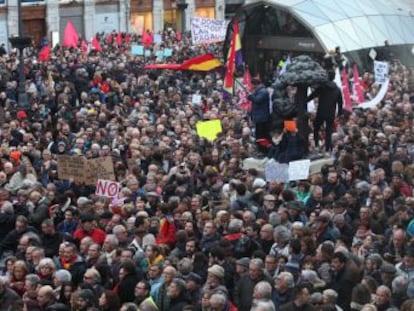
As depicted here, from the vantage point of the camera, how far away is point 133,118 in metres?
25.0

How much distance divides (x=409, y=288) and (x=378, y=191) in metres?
3.99

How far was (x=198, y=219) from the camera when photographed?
15.2 metres

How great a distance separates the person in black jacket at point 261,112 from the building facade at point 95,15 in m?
28.6

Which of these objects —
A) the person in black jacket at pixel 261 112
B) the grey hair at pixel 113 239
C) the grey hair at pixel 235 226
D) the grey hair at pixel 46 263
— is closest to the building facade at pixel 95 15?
the person in black jacket at pixel 261 112

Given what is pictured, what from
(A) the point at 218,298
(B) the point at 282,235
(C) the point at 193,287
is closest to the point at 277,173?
(B) the point at 282,235

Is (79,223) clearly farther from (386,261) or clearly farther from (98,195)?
(386,261)

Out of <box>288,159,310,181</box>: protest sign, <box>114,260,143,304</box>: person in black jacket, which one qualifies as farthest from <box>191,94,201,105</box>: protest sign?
<box>114,260,143,304</box>: person in black jacket

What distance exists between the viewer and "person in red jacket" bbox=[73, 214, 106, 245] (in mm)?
14781

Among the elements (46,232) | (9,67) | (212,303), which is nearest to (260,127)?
(46,232)

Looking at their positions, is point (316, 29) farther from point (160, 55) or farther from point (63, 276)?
point (63, 276)

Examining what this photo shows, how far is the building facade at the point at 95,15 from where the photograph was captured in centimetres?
5066

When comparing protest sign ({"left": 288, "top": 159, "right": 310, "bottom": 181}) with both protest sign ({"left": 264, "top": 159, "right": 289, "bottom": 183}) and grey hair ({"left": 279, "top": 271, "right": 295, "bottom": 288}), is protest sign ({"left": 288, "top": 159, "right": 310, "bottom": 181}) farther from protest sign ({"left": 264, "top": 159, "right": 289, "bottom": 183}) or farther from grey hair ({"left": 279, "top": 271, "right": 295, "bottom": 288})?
grey hair ({"left": 279, "top": 271, "right": 295, "bottom": 288})

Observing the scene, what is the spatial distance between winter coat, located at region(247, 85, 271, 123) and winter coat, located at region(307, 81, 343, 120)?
827mm

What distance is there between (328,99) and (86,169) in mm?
5186
